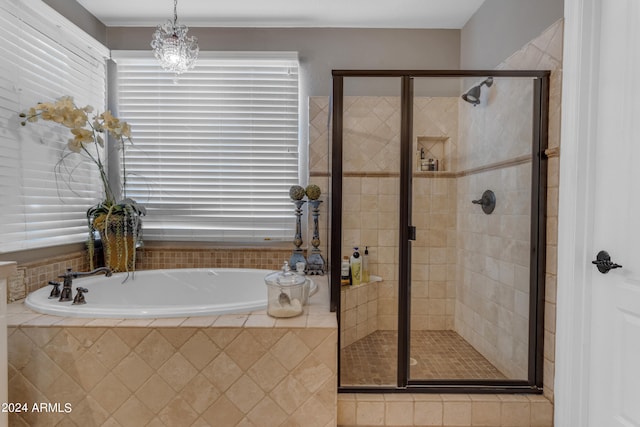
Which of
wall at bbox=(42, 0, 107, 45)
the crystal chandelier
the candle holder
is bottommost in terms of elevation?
the candle holder

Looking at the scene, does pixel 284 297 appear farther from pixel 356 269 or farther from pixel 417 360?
pixel 417 360

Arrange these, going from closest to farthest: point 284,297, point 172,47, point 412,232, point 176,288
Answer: point 284,297 < point 412,232 < point 172,47 < point 176,288

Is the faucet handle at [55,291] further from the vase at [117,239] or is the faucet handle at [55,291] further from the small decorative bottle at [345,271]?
the small decorative bottle at [345,271]

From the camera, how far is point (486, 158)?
1737 millimetres

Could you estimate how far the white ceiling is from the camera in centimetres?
224

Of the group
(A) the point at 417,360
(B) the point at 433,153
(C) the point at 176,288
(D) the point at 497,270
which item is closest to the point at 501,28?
(B) the point at 433,153

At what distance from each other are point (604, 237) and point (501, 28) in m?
1.35

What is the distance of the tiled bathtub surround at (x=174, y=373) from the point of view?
4.48 ft

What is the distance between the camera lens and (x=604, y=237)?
1.31m

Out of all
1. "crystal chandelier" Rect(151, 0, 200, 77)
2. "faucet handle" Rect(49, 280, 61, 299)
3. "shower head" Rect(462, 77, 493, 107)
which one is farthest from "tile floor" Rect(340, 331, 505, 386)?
"crystal chandelier" Rect(151, 0, 200, 77)

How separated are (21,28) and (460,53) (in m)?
2.74

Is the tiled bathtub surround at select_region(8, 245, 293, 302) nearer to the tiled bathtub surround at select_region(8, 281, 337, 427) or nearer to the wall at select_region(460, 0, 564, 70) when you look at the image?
the tiled bathtub surround at select_region(8, 281, 337, 427)

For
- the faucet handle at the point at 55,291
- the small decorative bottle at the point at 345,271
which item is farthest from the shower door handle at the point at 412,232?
the faucet handle at the point at 55,291

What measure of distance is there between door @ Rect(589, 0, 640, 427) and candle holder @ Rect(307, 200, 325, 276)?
1469 millimetres
